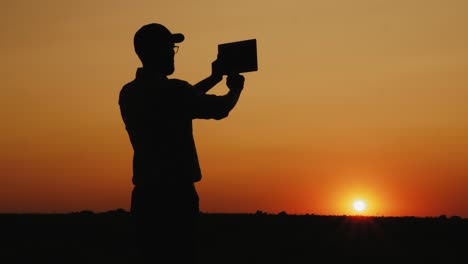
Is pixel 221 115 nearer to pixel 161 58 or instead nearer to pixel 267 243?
pixel 161 58

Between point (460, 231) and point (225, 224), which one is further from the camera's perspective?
point (225, 224)

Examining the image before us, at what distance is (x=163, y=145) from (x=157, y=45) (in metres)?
0.77

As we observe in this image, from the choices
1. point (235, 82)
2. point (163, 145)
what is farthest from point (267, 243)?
point (163, 145)

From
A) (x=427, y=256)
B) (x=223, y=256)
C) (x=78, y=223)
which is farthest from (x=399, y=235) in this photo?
(x=78, y=223)

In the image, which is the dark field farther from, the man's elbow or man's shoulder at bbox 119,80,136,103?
Answer: the man's elbow

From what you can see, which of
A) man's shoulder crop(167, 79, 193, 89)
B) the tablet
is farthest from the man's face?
the tablet

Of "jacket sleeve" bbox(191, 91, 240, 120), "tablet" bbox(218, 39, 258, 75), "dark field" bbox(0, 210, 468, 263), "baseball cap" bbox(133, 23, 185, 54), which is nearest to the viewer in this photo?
"jacket sleeve" bbox(191, 91, 240, 120)

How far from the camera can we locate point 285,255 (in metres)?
15.0

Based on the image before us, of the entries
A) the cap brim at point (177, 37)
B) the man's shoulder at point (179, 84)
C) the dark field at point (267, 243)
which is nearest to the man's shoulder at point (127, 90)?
the man's shoulder at point (179, 84)

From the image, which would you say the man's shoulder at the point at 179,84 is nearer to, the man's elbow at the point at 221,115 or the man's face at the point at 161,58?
the man's face at the point at 161,58

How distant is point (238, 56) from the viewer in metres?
6.12

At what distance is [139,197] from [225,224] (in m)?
18.3

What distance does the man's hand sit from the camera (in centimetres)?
607

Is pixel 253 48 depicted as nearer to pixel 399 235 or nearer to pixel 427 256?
pixel 427 256
